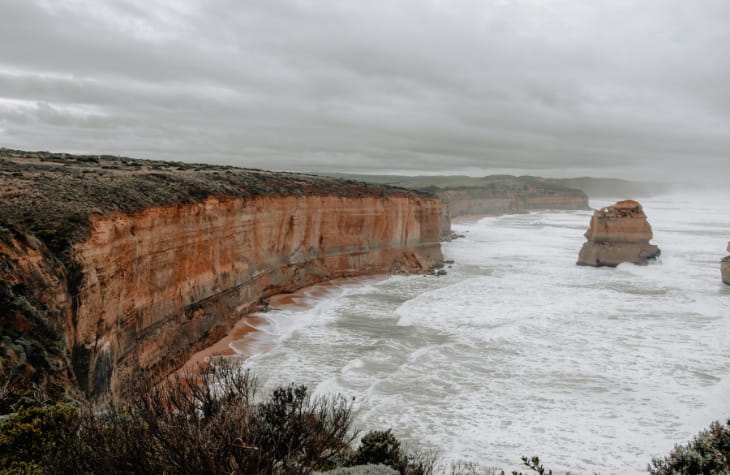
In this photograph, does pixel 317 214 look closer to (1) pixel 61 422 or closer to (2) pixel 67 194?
(2) pixel 67 194

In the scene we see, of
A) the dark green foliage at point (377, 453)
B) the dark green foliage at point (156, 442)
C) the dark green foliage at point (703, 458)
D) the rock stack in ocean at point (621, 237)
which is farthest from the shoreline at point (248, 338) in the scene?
the rock stack in ocean at point (621, 237)

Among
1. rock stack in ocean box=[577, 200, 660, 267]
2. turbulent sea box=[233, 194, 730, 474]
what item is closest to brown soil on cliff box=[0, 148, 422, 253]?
turbulent sea box=[233, 194, 730, 474]

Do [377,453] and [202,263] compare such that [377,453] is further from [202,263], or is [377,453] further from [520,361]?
[202,263]

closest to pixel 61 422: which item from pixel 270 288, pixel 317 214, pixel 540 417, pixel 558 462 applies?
pixel 558 462

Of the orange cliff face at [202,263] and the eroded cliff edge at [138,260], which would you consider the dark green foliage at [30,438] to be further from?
the orange cliff face at [202,263]

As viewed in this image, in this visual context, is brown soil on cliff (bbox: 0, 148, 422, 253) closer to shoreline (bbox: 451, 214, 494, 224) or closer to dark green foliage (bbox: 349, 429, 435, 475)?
dark green foliage (bbox: 349, 429, 435, 475)
